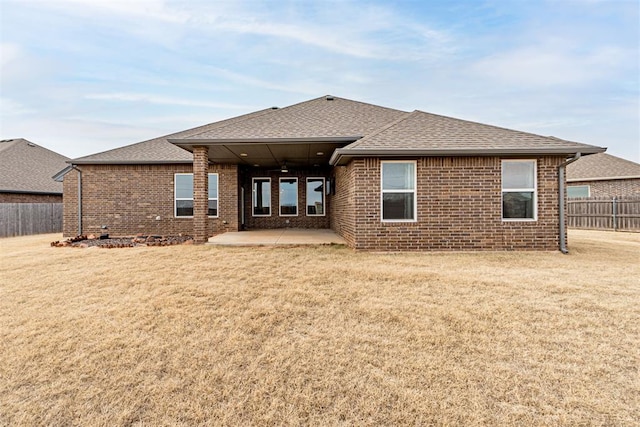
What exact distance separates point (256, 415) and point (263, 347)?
0.96 meters

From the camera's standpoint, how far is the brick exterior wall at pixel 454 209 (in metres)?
8.20

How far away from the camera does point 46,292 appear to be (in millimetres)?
4773

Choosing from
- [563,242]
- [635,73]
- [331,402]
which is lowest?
[331,402]

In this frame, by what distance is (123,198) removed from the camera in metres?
12.8

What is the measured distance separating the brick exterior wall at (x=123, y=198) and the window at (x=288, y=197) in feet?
13.8

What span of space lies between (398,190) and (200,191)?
575 cm

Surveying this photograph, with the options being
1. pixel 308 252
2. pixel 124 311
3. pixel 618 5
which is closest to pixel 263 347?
pixel 124 311

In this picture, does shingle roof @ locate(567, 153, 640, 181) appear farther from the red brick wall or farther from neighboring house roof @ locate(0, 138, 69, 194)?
neighboring house roof @ locate(0, 138, 69, 194)

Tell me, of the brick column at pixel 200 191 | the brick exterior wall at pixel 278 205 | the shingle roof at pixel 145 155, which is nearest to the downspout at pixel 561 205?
the brick exterior wall at pixel 278 205

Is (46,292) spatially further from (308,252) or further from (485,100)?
(485,100)

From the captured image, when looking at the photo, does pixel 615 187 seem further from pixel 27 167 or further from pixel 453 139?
pixel 27 167

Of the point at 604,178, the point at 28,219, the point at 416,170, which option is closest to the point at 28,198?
the point at 28,219

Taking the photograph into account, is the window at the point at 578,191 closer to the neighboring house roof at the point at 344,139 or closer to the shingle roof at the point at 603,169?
the shingle roof at the point at 603,169

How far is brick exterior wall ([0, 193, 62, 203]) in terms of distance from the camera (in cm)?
1621
